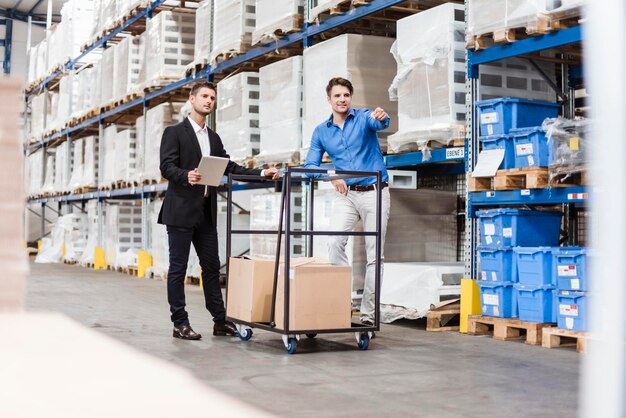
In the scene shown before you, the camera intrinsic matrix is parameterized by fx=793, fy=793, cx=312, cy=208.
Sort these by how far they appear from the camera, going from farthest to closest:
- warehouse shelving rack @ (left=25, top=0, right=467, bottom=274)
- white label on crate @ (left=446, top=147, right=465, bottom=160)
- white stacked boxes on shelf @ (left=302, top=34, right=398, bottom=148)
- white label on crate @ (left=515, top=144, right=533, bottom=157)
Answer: white stacked boxes on shelf @ (left=302, top=34, right=398, bottom=148) < warehouse shelving rack @ (left=25, top=0, right=467, bottom=274) < white label on crate @ (left=446, top=147, right=465, bottom=160) < white label on crate @ (left=515, top=144, right=533, bottom=157)

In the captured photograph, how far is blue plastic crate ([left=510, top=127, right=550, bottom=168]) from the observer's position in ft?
19.0

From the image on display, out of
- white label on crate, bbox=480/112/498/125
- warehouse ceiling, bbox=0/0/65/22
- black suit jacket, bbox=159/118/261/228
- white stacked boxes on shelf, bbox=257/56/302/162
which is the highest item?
warehouse ceiling, bbox=0/0/65/22

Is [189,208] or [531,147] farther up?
[531,147]

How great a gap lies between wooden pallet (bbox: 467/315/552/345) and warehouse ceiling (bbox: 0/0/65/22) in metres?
26.9

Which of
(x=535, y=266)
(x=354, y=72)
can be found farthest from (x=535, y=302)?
(x=354, y=72)

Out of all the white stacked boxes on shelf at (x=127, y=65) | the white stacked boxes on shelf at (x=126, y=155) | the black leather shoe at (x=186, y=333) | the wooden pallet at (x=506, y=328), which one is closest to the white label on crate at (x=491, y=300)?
the wooden pallet at (x=506, y=328)

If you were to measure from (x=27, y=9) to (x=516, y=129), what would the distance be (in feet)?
94.9

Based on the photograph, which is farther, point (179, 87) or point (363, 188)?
point (179, 87)

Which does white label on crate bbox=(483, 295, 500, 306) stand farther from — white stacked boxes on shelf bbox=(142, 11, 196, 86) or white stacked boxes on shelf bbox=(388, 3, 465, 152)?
white stacked boxes on shelf bbox=(142, 11, 196, 86)

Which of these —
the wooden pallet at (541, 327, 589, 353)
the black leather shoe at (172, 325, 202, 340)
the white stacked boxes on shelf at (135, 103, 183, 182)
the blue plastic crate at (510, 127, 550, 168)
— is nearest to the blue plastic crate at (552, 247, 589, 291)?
the wooden pallet at (541, 327, 589, 353)

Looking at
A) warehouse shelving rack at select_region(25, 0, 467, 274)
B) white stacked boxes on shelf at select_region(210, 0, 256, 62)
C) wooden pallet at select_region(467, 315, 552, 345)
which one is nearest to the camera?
wooden pallet at select_region(467, 315, 552, 345)

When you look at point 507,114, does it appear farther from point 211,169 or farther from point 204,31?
point 204,31

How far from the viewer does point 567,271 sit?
17.8 ft

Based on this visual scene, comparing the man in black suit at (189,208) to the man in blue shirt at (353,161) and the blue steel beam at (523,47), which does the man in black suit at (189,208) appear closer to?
the man in blue shirt at (353,161)
